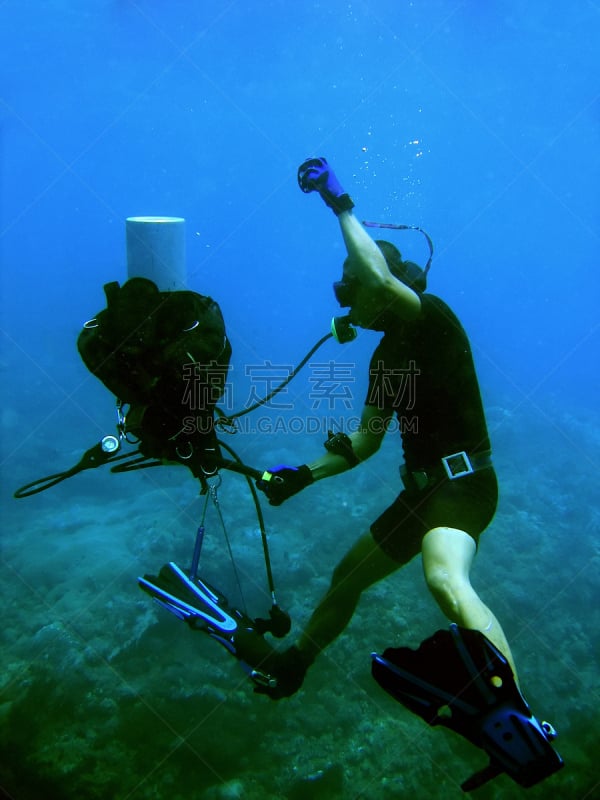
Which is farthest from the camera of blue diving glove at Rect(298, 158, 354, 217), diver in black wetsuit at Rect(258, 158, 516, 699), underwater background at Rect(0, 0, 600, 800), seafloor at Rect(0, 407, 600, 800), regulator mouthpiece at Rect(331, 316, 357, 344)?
underwater background at Rect(0, 0, 600, 800)

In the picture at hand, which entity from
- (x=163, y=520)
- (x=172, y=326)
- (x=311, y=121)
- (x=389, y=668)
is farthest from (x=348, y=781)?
(x=311, y=121)

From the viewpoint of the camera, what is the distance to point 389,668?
79.4 inches

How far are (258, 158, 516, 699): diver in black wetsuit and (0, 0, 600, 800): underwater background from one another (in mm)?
2009

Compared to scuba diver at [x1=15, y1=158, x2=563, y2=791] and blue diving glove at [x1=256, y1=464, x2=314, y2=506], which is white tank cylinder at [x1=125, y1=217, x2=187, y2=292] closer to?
scuba diver at [x1=15, y1=158, x2=563, y2=791]

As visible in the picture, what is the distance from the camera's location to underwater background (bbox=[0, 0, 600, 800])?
4.88 meters

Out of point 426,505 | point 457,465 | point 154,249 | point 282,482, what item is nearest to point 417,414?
point 457,465

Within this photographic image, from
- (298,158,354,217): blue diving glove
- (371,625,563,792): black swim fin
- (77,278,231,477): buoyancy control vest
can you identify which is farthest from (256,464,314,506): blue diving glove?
(298,158,354,217): blue diving glove

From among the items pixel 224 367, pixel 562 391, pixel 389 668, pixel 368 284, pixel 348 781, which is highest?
pixel 368 284

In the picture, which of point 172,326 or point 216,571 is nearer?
point 172,326

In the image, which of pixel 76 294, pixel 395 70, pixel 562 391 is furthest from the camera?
pixel 76 294

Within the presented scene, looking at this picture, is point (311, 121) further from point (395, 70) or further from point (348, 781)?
point (348, 781)

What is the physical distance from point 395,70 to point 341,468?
4238cm

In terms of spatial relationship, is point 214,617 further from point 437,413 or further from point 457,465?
point 437,413

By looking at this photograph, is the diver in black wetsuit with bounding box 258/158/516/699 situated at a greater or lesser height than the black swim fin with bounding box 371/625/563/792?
greater
